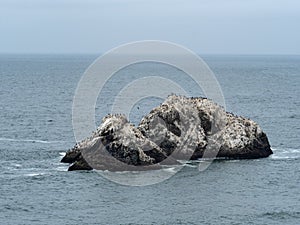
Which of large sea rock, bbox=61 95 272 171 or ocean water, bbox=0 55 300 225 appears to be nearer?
ocean water, bbox=0 55 300 225

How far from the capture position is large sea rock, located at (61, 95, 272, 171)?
260 ft

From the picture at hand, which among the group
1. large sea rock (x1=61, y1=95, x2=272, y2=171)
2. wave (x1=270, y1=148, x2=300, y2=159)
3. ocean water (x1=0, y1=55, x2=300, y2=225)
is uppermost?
large sea rock (x1=61, y1=95, x2=272, y2=171)

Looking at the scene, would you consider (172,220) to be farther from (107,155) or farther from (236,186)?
(107,155)

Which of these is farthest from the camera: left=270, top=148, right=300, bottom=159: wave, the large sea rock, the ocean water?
left=270, top=148, right=300, bottom=159: wave

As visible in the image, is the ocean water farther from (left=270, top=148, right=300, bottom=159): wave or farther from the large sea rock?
the large sea rock

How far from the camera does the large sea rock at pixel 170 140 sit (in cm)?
7938

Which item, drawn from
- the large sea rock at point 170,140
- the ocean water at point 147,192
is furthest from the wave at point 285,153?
the large sea rock at point 170,140

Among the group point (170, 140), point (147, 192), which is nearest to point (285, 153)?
point (170, 140)

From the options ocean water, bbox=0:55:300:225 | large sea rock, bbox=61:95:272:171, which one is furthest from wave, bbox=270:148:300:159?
large sea rock, bbox=61:95:272:171

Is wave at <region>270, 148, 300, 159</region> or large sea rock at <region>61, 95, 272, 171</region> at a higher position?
large sea rock at <region>61, 95, 272, 171</region>

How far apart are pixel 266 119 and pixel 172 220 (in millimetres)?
71904

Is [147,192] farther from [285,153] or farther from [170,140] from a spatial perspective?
[285,153]

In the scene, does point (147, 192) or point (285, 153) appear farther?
point (285, 153)

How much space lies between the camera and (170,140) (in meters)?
84.4
